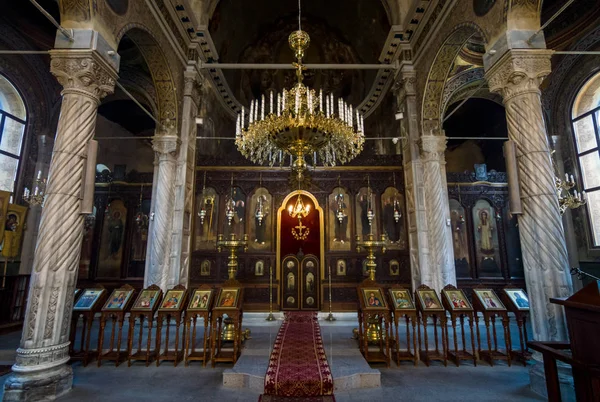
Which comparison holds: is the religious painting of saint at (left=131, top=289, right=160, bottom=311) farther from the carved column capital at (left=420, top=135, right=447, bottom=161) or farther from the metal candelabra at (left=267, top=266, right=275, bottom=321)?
the carved column capital at (left=420, top=135, right=447, bottom=161)

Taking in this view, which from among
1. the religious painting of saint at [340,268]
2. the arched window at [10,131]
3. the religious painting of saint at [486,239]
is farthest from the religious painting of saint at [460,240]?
the arched window at [10,131]

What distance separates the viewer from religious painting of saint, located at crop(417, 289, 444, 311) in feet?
15.8

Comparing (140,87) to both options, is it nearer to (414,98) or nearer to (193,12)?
(193,12)

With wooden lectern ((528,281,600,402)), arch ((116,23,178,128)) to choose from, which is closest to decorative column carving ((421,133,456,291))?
wooden lectern ((528,281,600,402))

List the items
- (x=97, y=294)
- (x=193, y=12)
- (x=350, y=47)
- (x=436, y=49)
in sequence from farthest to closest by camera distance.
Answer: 1. (x=350, y=47)
2. (x=193, y=12)
3. (x=436, y=49)
4. (x=97, y=294)

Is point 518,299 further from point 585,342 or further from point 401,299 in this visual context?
point 585,342

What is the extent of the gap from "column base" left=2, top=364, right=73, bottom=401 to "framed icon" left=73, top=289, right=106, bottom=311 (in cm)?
118

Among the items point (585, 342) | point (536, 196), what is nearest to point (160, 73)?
point (536, 196)

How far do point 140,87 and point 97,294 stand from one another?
26.4 ft

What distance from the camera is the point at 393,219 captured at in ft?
30.7

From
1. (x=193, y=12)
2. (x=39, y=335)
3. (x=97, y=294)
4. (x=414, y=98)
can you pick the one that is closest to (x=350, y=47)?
(x=414, y=98)

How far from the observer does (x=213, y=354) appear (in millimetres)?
4625

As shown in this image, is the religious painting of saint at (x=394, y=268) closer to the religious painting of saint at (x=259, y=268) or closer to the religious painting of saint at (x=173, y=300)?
the religious painting of saint at (x=259, y=268)

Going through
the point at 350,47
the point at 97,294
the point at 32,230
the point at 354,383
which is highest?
the point at 350,47
